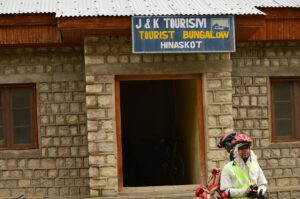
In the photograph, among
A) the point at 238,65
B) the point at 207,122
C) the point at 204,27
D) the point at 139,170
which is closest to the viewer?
the point at 204,27

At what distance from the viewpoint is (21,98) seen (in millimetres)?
11516

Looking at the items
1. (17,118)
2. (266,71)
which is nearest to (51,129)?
(17,118)

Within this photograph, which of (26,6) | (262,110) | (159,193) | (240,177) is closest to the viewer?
(240,177)

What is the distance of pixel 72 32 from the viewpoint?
10.2 meters

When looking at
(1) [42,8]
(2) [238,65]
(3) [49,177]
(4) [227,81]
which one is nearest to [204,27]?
(4) [227,81]

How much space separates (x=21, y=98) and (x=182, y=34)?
3485mm

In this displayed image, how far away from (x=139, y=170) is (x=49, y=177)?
19.5 ft

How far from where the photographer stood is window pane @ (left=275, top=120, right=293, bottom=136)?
1202cm

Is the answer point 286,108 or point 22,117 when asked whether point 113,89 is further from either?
point 286,108

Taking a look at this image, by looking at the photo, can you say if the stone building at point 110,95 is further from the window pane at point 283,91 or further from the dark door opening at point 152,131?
the dark door opening at point 152,131

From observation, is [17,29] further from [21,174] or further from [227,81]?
[227,81]

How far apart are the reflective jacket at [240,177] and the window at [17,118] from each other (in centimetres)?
535

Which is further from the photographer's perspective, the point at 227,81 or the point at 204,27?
the point at 227,81

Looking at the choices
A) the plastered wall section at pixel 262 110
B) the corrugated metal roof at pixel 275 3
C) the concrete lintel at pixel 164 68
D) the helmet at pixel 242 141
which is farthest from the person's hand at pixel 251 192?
the corrugated metal roof at pixel 275 3
